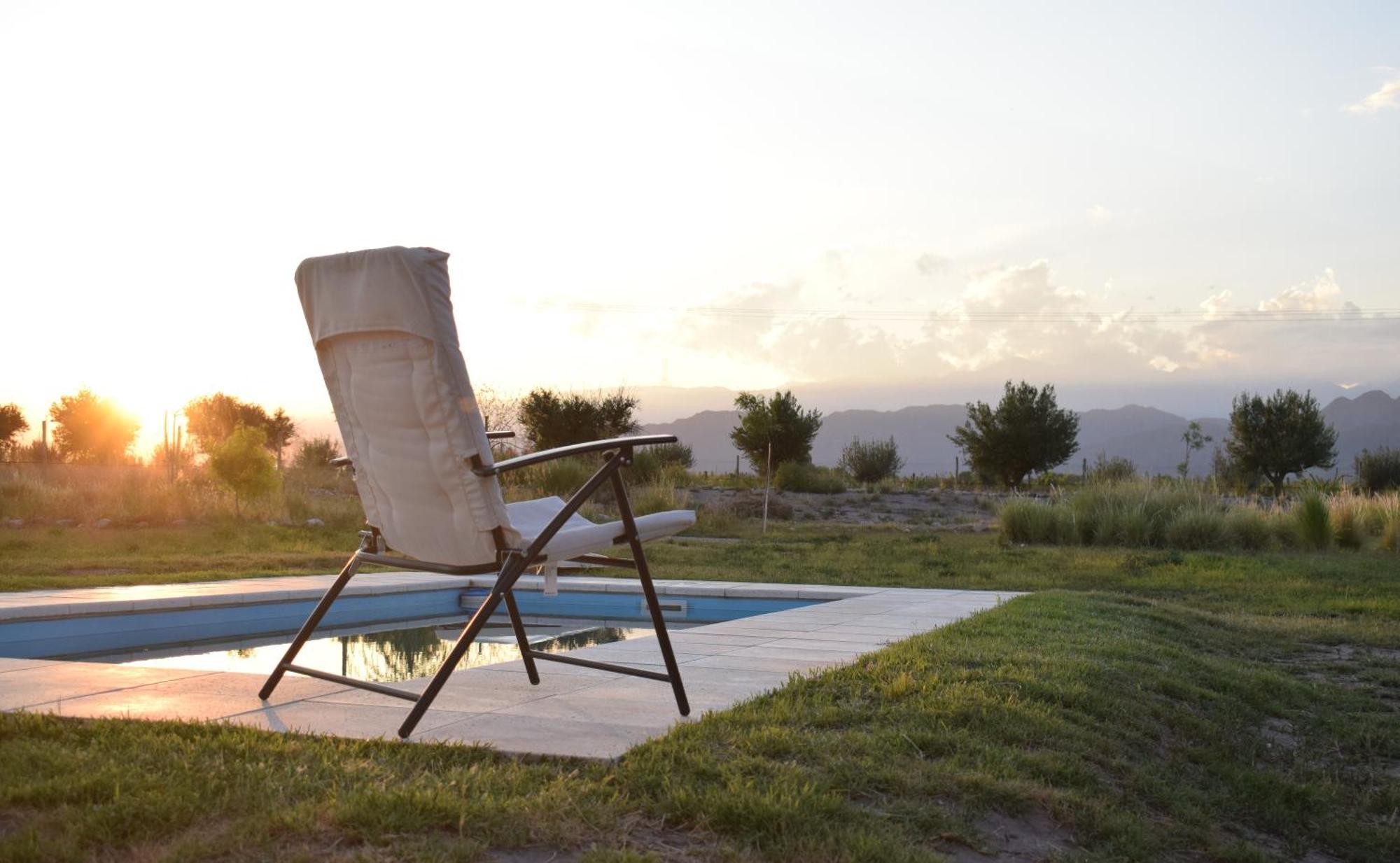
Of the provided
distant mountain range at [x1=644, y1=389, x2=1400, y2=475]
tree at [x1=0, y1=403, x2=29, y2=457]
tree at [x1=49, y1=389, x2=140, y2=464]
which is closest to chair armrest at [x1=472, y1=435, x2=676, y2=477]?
tree at [x1=49, y1=389, x2=140, y2=464]

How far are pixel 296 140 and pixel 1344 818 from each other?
32.2 feet

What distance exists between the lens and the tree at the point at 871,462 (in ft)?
108

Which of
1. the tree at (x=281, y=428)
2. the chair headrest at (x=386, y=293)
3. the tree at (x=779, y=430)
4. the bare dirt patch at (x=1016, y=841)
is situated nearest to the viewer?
the bare dirt patch at (x=1016, y=841)

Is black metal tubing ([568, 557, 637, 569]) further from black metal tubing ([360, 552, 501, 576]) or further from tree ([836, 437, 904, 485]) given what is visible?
tree ([836, 437, 904, 485])

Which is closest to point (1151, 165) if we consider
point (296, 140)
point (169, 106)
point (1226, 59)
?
point (1226, 59)

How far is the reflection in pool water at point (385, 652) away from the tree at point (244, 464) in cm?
758

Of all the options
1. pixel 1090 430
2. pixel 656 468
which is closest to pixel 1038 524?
pixel 656 468

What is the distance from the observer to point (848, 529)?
637 inches

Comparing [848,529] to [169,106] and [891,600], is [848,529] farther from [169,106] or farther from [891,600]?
[169,106]

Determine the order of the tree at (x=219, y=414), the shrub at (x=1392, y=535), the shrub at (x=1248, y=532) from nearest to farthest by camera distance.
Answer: the shrub at (x=1392, y=535)
the shrub at (x=1248, y=532)
the tree at (x=219, y=414)

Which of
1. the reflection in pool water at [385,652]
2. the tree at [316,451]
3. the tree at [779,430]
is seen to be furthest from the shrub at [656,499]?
the tree at [779,430]

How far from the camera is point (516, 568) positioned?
286 centimetres

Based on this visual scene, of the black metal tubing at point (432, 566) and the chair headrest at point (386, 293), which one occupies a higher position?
the chair headrest at point (386, 293)

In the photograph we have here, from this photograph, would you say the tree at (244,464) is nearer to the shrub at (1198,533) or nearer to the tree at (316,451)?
the tree at (316,451)
